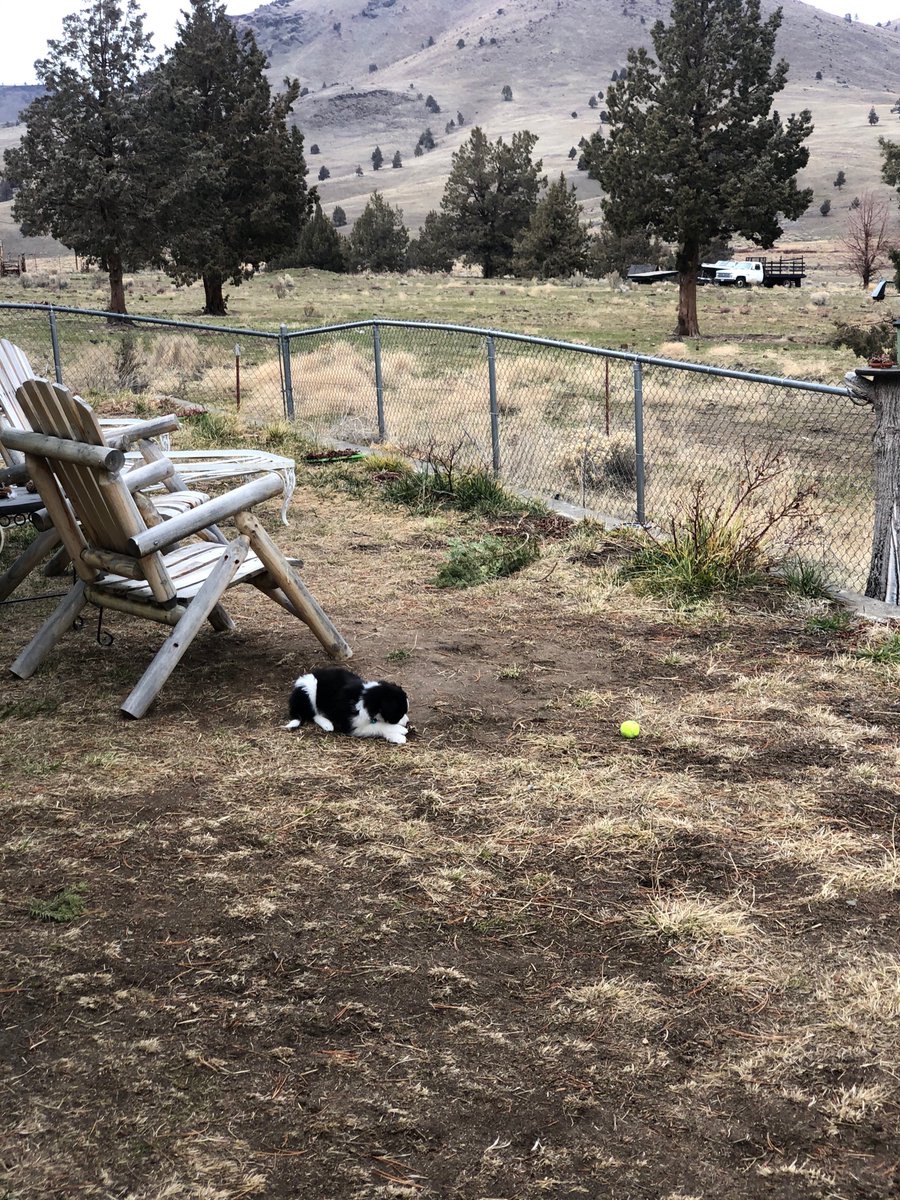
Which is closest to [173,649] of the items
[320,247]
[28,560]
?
[28,560]

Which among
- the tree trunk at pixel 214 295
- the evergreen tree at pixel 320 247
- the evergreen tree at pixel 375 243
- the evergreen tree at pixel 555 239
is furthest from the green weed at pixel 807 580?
the evergreen tree at pixel 375 243

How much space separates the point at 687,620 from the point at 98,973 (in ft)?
12.1

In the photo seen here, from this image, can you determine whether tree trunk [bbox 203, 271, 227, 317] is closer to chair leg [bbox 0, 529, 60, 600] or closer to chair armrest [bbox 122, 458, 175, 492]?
chair leg [bbox 0, 529, 60, 600]

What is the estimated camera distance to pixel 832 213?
96.8 m

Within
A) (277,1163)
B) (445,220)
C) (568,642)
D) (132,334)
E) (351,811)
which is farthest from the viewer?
(445,220)

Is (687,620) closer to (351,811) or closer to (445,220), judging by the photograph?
(351,811)

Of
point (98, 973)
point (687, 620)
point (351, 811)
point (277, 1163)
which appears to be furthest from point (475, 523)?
point (277, 1163)

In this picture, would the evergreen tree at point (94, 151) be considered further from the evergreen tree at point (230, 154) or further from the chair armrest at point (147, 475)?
the chair armrest at point (147, 475)

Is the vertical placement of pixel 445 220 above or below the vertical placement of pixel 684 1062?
above

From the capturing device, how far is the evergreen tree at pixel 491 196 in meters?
55.1

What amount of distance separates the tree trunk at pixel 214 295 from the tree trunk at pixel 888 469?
29117 mm

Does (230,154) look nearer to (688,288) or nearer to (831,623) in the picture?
(688,288)

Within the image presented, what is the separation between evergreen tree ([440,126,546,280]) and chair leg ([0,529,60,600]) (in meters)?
51.6

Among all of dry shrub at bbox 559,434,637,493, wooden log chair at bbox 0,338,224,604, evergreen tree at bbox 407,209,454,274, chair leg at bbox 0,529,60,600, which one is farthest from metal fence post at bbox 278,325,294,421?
evergreen tree at bbox 407,209,454,274
